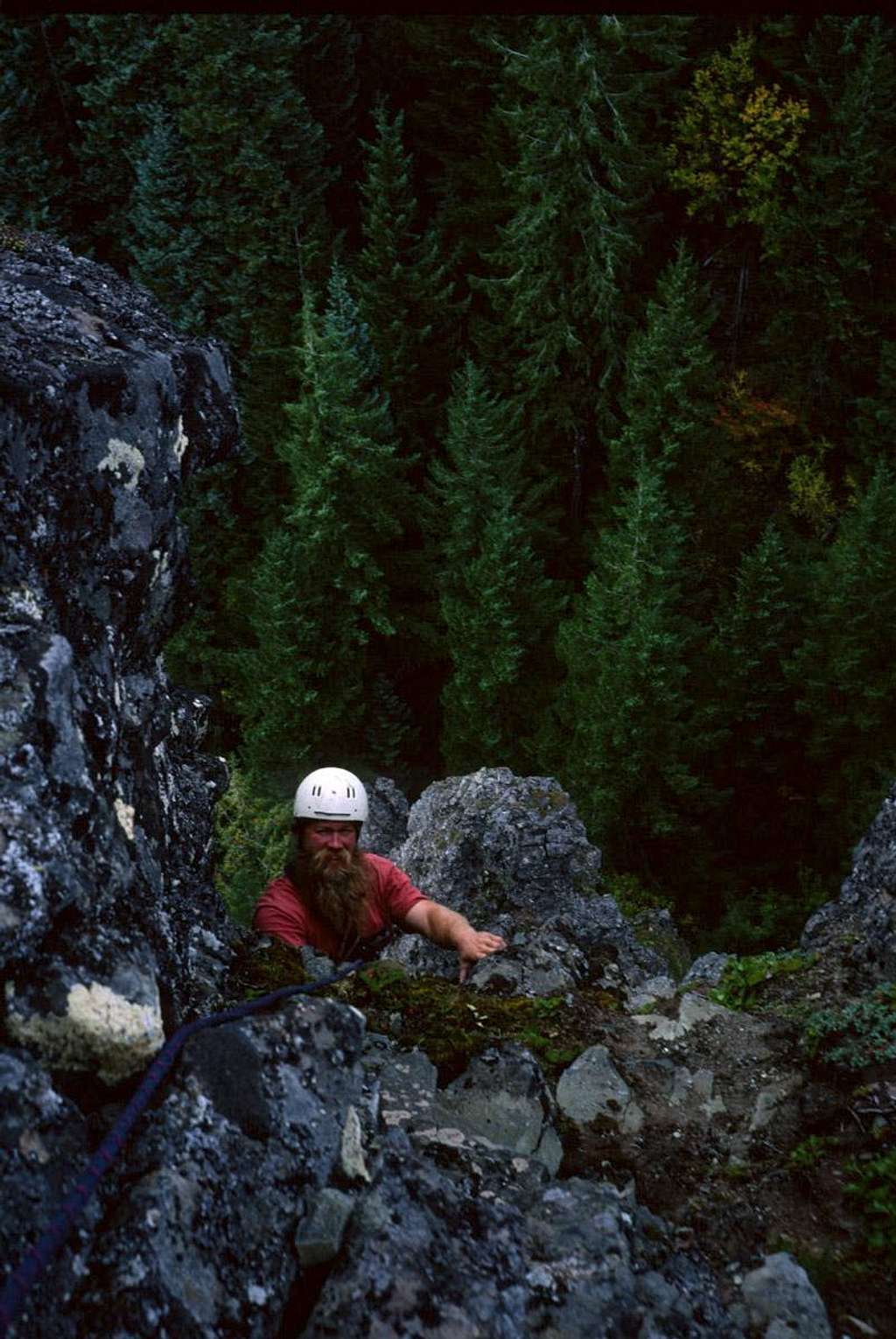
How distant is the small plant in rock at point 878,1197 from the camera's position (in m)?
3.58

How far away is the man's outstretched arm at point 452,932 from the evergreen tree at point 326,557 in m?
21.8

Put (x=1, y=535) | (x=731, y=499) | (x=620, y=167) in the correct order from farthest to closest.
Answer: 1. (x=731, y=499)
2. (x=620, y=167)
3. (x=1, y=535)

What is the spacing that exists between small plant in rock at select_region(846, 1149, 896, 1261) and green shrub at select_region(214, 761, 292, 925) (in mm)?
21869

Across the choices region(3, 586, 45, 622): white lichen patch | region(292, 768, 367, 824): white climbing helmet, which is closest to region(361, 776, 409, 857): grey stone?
region(292, 768, 367, 824): white climbing helmet

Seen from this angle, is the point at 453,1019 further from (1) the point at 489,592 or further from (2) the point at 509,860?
(1) the point at 489,592

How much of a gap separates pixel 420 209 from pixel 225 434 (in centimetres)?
3003

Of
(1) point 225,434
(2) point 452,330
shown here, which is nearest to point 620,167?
(2) point 452,330

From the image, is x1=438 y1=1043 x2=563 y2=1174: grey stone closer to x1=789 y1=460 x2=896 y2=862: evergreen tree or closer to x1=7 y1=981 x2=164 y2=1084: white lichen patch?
x1=7 y1=981 x2=164 y2=1084: white lichen patch

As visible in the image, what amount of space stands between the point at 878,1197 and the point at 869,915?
3189 mm

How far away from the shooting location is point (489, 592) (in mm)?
25359

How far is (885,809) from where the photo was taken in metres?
8.09

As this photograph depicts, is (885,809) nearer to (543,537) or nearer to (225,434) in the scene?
(225,434)

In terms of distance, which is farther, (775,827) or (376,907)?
(775,827)

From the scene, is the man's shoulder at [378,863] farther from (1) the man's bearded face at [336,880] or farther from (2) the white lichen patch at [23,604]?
(2) the white lichen patch at [23,604]
